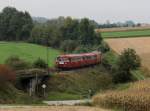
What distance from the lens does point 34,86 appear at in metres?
63.1

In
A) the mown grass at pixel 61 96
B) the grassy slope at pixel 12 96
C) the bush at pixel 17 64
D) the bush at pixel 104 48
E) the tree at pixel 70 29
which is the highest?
the tree at pixel 70 29

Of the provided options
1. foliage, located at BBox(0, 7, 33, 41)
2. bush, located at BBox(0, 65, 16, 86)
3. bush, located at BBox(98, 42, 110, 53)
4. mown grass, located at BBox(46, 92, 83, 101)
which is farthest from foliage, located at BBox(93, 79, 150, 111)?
foliage, located at BBox(0, 7, 33, 41)

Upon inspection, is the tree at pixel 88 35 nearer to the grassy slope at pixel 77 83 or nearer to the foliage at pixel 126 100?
the grassy slope at pixel 77 83

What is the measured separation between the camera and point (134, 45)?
113438mm

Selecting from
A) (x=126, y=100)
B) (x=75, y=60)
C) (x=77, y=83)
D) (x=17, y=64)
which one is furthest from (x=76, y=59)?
(x=126, y=100)

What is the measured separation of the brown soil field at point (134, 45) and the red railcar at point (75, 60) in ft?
63.3

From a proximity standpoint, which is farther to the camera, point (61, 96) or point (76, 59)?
point (76, 59)

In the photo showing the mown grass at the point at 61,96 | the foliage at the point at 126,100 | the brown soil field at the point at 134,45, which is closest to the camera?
the foliage at the point at 126,100

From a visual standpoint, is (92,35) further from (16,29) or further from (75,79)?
(75,79)

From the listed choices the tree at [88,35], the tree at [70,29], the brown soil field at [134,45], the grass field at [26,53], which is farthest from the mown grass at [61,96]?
the tree at [70,29]

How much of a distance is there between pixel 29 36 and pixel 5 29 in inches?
275

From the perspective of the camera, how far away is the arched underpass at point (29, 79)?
204 ft

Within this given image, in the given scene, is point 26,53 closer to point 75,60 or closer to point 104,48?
point 75,60

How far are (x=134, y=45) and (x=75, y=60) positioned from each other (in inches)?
1631
